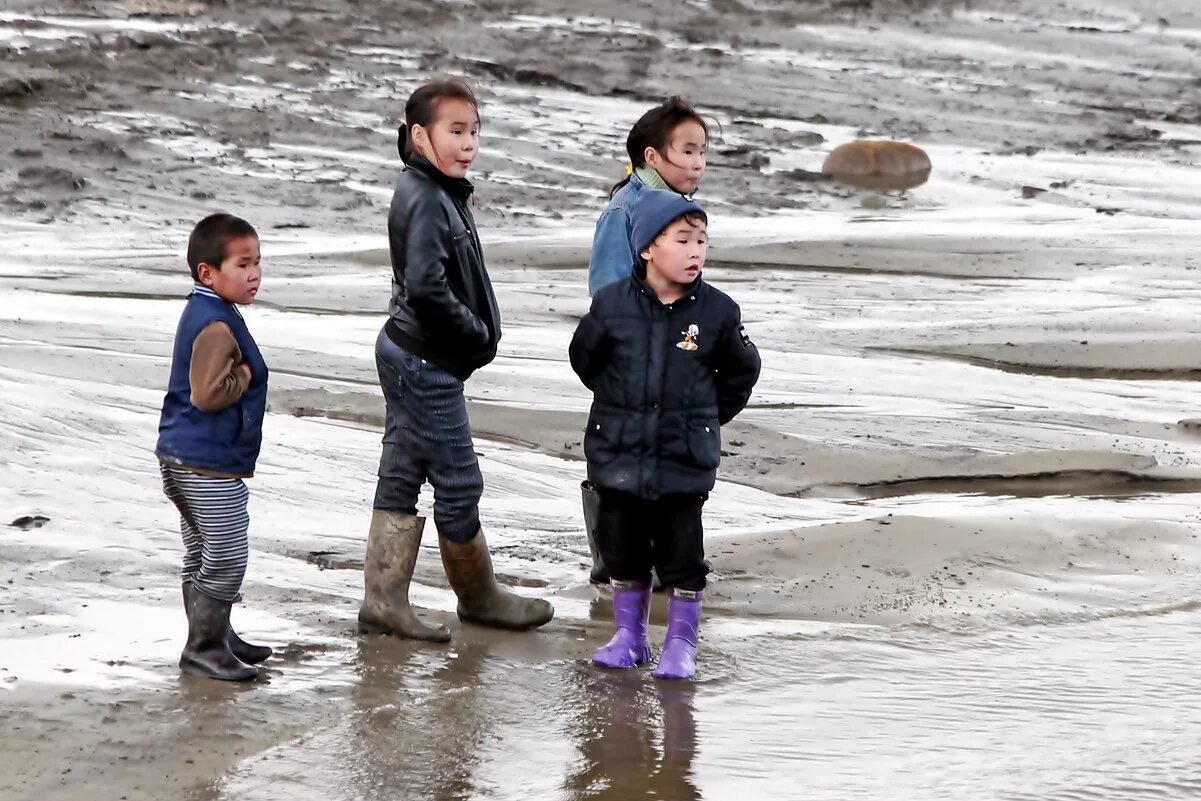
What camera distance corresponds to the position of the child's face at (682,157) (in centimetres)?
557

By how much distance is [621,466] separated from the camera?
16.2 feet

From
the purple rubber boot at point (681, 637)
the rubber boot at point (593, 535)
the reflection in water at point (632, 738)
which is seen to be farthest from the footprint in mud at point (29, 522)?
the purple rubber boot at point (681, 637)

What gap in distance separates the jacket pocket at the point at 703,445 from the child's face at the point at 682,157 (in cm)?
99

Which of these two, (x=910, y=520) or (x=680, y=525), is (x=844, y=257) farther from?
(x=680, y=525)

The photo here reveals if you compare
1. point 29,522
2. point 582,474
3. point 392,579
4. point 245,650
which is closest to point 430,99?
point 392,579

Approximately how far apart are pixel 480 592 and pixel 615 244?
1196 millimetres

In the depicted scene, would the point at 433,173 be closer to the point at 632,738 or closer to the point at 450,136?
the point at 450,136

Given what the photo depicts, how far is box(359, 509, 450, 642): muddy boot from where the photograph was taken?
5152 millimetres

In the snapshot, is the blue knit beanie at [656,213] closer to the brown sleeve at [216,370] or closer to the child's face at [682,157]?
the child's face at [682,157]

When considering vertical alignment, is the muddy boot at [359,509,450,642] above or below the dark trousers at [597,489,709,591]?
below

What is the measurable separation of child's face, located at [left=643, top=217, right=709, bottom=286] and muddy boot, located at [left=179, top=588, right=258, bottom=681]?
1533 millimetres

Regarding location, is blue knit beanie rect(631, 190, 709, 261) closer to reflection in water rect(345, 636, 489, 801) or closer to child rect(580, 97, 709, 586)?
child rect(580, 97, 709, 586)

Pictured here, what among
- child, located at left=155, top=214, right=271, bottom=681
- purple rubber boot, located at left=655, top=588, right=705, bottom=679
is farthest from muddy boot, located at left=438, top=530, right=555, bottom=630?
child, located at left=155, top=214, right=271, bottom=681

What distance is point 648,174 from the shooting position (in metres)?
5.66
